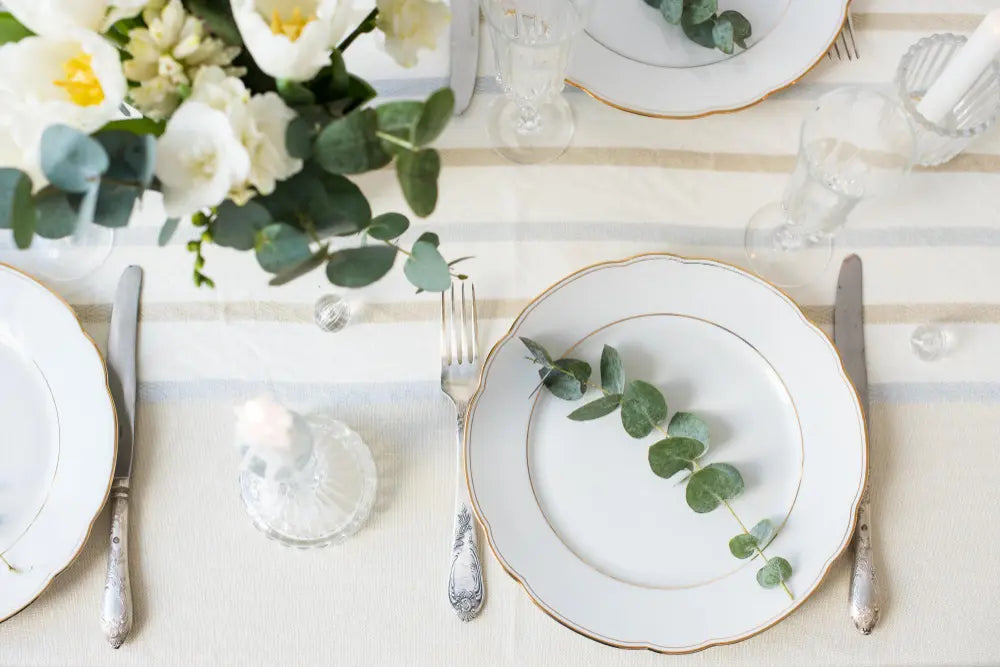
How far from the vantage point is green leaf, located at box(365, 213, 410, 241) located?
562 millimetres

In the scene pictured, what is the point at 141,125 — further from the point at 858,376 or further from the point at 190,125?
the point at 858,376

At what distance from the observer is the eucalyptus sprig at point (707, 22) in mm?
785

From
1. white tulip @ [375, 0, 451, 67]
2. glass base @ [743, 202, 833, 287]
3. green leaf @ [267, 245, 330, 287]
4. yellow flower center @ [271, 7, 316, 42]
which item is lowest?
glass base @ [743, 202, 833, 287]

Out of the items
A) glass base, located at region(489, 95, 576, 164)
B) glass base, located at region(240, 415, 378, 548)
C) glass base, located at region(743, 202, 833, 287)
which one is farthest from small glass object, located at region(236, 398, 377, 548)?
glass base, located at region(743, 202, 833, 287)

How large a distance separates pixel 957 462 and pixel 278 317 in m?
0.67

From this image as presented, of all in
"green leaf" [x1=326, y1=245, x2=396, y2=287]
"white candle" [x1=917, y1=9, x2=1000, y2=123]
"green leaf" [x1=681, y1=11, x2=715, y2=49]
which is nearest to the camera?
"green leaf" [x1=326, y1=245, x2=396, y2=287]

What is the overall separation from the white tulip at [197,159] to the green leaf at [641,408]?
42 cm

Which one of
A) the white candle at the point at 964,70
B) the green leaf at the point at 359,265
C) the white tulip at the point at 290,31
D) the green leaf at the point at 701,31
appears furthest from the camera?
the green leaf at the point at 701,31

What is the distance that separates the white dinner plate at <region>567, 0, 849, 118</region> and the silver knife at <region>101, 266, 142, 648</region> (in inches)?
18.9

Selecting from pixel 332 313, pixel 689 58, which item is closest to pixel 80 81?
pixel 332 313

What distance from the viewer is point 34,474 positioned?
73 cm

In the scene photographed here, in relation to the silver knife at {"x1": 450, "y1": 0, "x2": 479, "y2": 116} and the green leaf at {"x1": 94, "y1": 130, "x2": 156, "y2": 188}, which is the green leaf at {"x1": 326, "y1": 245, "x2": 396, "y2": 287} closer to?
the green leaf at {"x1": 94, "y1": 130, "x2": 156, "y2": 188}

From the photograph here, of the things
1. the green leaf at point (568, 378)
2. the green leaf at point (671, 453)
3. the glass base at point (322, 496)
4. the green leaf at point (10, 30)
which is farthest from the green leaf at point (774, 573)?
the green leaf at point (10, 30)

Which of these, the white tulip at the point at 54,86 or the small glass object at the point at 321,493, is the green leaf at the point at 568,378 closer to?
the small glass object at the point at 321,493
